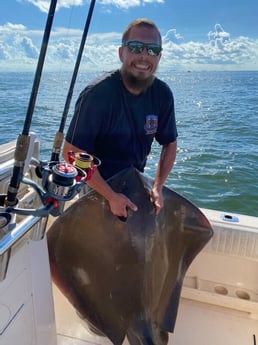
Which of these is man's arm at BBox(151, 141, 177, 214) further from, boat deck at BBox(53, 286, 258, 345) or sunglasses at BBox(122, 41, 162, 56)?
boat deck at BBox(53, 286, 258, 345)

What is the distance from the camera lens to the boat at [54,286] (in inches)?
48.7

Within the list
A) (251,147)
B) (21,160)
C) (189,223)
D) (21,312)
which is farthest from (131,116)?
(251,147)

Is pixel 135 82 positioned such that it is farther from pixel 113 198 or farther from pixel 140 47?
pixel 113 198

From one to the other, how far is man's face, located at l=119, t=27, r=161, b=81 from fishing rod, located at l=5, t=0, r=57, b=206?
3.04ft

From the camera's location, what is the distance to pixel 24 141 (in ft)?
Answer: 4.06

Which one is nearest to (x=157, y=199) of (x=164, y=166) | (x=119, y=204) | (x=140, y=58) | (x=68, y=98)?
(x=119, y=204)

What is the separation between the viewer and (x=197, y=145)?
30.8ft

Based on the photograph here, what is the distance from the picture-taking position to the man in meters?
2.06

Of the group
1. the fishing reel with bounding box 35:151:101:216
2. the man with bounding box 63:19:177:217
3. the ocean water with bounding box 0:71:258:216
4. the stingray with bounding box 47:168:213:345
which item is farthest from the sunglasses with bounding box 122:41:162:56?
the fishing reel with bounding box 35:151:101:216

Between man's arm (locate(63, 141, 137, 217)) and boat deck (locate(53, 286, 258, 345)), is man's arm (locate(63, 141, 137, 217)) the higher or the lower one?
the higher one

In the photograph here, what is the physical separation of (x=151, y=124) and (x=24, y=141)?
49.7 inches

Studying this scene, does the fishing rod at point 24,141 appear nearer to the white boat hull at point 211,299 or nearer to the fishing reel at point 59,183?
the fishing reel at point 59,183

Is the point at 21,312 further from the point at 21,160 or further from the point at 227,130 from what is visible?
the point at 227,130

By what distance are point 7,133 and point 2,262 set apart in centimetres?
875
